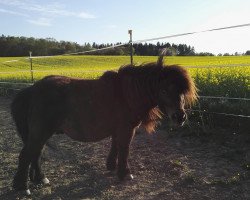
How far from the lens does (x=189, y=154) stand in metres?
6.59

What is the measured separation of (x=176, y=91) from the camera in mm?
4879

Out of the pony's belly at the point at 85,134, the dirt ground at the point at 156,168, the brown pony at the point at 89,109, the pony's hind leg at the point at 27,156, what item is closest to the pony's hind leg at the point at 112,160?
the dirt ground at the point at 156,168

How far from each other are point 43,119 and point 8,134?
13.3ft

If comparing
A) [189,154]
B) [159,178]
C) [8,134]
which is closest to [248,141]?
[189,154]

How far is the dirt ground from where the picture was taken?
5066mm

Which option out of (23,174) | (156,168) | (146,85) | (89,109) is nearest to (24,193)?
(23,174)

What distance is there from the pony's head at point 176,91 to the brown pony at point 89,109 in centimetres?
8

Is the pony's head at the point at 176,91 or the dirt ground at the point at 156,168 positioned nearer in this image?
the pony's head at the point at 176,91

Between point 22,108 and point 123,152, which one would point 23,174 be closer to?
point 22,108

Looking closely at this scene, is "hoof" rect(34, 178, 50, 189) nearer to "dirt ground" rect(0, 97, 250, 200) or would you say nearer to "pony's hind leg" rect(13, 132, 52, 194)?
"dirt ground" rect(0, 97, 250, 200)

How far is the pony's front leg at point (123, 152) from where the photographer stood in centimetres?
539

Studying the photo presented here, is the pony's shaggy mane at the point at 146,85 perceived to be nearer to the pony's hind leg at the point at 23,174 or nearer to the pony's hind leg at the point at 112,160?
the pony's hind leg at the point at 112,160

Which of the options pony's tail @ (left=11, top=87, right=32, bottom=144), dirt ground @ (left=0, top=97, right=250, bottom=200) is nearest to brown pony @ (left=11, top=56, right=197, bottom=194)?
pony's tail @ (left=11, top=87, right=32, bottom=144)

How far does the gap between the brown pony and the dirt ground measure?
1.10 ft
